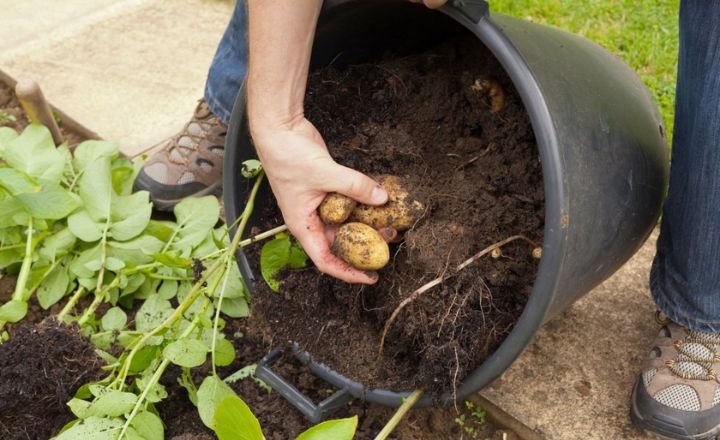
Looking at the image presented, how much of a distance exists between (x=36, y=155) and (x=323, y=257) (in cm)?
78

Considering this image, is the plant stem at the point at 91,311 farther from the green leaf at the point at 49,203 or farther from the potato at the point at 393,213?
the potato at the point at 393,213

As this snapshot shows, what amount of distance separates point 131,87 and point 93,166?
62 centimetres

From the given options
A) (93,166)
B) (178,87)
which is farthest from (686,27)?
(178,87)

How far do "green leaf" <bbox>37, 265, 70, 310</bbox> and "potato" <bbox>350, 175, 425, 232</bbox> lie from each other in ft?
2.28

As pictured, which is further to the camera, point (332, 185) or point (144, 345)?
point (144, 345)

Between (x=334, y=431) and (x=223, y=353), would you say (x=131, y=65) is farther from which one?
(x=334, y=431)

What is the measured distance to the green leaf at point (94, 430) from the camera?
3.56 ft

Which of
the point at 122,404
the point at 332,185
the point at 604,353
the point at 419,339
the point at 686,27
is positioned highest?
the point at 686,27

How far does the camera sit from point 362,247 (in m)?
1.04

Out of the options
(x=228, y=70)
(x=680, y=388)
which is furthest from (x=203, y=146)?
(x=680, y=388)

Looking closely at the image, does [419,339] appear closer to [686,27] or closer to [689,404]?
[689,404]

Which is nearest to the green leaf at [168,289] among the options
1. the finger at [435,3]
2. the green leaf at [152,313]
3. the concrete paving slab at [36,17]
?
the green leaf at [152,313]

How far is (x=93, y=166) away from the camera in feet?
4.92

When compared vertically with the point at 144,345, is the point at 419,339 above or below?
above
